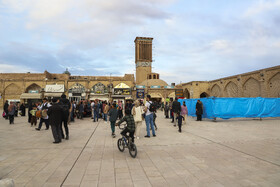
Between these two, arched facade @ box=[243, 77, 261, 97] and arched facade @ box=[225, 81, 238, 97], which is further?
arched facade @ box=[225, 81, 238, 97]

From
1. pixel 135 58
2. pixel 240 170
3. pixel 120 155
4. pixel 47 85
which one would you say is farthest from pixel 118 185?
pixel 135 58

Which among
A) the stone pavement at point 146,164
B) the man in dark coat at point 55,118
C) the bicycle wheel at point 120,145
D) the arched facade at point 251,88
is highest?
the arched facade at point 251,88

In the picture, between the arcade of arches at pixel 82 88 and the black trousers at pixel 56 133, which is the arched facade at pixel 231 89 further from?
the black trousers at pixel 56 133

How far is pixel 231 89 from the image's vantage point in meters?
30.0

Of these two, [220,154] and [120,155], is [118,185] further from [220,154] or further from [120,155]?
[220,154]

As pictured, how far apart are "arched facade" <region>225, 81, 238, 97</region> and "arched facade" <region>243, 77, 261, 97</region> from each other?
202 centimetres

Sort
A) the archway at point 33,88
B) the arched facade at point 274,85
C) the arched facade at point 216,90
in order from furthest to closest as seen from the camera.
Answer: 1. the archway at point 33,88
2. the arched facade at point 216,90
3. the arched facade at point 274,85

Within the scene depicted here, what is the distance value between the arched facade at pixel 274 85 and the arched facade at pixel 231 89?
6376mm

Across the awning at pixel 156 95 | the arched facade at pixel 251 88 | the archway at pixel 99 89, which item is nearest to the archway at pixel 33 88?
the archway at pixel 99 89

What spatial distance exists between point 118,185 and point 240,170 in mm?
2590

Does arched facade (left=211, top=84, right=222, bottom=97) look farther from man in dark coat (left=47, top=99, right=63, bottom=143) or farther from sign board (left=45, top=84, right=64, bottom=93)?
man in dark coat (left=47, top=99, right=63, bottom=143)

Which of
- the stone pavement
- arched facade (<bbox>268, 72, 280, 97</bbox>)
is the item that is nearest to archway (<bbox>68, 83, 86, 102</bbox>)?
the stone pavement

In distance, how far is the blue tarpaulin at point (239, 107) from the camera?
42.1 ft

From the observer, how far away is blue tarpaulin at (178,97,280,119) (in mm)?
12844
